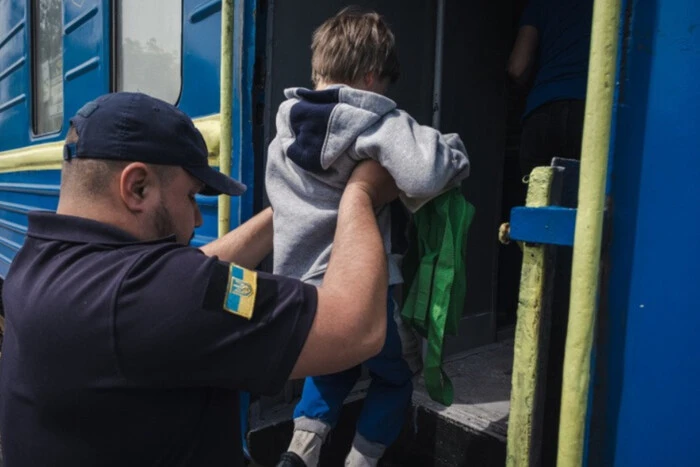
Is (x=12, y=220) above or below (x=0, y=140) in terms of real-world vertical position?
below

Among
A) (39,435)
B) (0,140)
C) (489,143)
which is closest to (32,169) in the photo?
(0,140)

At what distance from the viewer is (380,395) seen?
1.64m

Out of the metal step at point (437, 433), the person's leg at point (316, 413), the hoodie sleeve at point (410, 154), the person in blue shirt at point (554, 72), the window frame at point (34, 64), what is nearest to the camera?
the hoodie sleeve at point (410, 154)

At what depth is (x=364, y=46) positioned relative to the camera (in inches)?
58.2

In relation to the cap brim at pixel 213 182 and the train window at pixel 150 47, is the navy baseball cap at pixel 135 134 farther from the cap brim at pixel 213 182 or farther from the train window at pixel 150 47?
the train window at pixel 150 47

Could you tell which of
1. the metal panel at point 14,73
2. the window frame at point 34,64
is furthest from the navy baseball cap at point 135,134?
the metal panel at point 14,73

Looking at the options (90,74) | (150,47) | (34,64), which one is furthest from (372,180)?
(34,64)

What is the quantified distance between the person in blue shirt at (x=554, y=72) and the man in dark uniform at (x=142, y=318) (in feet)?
3.99

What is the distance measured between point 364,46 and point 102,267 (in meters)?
0.88

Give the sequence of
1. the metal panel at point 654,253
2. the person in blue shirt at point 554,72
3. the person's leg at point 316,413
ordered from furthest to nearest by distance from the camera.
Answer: the person in blue shirt at point 554,72, the person's leg at point 316,413, the metal panel at point 654,253

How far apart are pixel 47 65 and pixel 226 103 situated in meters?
2.22

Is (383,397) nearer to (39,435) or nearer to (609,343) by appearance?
(609,343)

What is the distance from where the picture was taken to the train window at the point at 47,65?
10.4ft

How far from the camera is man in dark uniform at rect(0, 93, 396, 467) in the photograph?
0.92 meters
